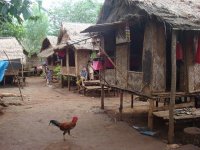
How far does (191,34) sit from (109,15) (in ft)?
13.3

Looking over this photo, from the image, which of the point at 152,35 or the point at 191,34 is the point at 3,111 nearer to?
the point at 152,35

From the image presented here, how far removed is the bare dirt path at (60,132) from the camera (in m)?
8.27

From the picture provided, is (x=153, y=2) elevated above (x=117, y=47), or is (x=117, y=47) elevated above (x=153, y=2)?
(x=153, y=2)

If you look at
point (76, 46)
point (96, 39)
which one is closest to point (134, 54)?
point (96, 39)

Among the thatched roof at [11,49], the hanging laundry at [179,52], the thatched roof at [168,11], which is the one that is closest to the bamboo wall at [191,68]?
the hanging laundry at [179,52]

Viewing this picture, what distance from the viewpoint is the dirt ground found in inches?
327

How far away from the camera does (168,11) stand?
8672mm

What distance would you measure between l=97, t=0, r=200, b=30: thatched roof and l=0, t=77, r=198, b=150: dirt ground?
3310 millimetres

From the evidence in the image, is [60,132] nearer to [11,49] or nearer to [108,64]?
[108,64]

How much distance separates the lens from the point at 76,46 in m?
19.0

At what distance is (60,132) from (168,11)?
5.01 m

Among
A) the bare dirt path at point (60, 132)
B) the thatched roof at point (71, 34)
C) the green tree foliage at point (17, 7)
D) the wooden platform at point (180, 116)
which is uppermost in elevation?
the thatched roof at point (71, 34)

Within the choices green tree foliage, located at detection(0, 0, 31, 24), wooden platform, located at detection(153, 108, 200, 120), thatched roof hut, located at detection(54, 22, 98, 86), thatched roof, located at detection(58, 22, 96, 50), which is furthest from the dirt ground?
thatched roof, located at detection(58, 22, 96, 50)

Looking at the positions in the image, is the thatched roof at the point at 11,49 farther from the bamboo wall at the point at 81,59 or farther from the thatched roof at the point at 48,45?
the bamboo wall at the point at 81,59
